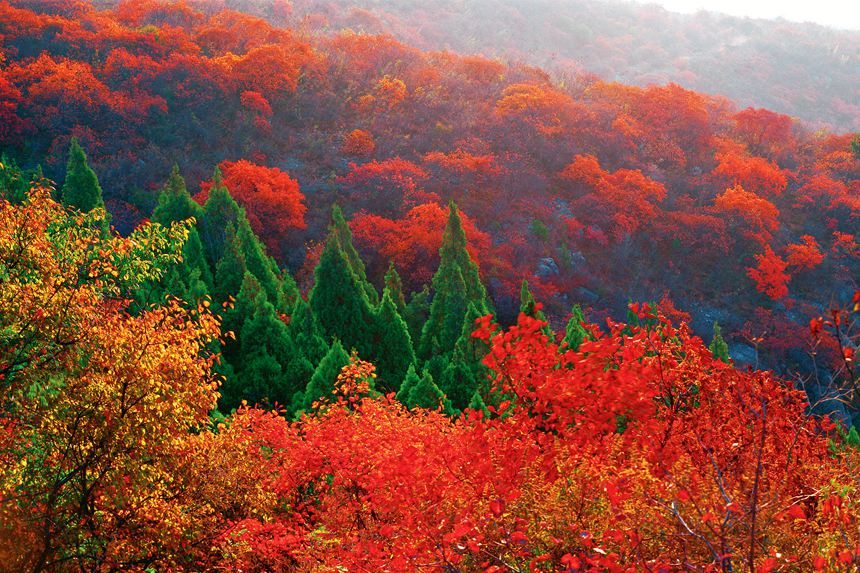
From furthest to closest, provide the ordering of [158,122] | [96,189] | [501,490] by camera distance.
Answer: [158,122], [96,189], [501,490]

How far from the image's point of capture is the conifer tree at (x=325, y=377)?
19750 mm

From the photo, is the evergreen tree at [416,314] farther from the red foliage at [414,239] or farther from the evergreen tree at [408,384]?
the evergreen tree at [408,384]

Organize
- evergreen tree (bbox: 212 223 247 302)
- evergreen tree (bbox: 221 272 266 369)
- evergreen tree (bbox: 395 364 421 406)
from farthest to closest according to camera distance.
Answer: evergreen tree (bbox: 212 223 247 302)
evergreen tree (bbox: 221 272 266 369)
evergreen tree (bbox: 395 364 421 406)

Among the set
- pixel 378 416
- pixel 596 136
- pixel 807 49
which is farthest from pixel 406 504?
pixel 807 49

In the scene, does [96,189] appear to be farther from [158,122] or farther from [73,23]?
[73,23]

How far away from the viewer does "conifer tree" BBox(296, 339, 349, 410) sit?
1975 cm

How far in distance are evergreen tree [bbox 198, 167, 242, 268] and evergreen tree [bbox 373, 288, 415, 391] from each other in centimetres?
1273

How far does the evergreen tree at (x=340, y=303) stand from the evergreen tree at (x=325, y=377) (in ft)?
20.4

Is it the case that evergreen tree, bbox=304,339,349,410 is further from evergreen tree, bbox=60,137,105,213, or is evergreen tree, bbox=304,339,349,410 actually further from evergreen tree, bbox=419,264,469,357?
evergreen tree, bbox=60,137,105,213

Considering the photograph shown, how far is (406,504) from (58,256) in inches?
260

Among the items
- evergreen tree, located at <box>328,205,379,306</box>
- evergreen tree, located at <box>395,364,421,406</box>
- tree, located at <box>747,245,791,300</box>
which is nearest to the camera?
evergreen tree, located at <box>395,364,421,406</box>

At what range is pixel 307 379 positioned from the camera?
22766mm

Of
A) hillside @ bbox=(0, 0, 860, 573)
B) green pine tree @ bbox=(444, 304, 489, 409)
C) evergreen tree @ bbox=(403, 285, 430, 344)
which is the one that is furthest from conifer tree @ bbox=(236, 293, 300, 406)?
evergreen tree @ bbox=(403, 285, 430, 344)

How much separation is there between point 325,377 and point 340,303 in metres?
6.99
